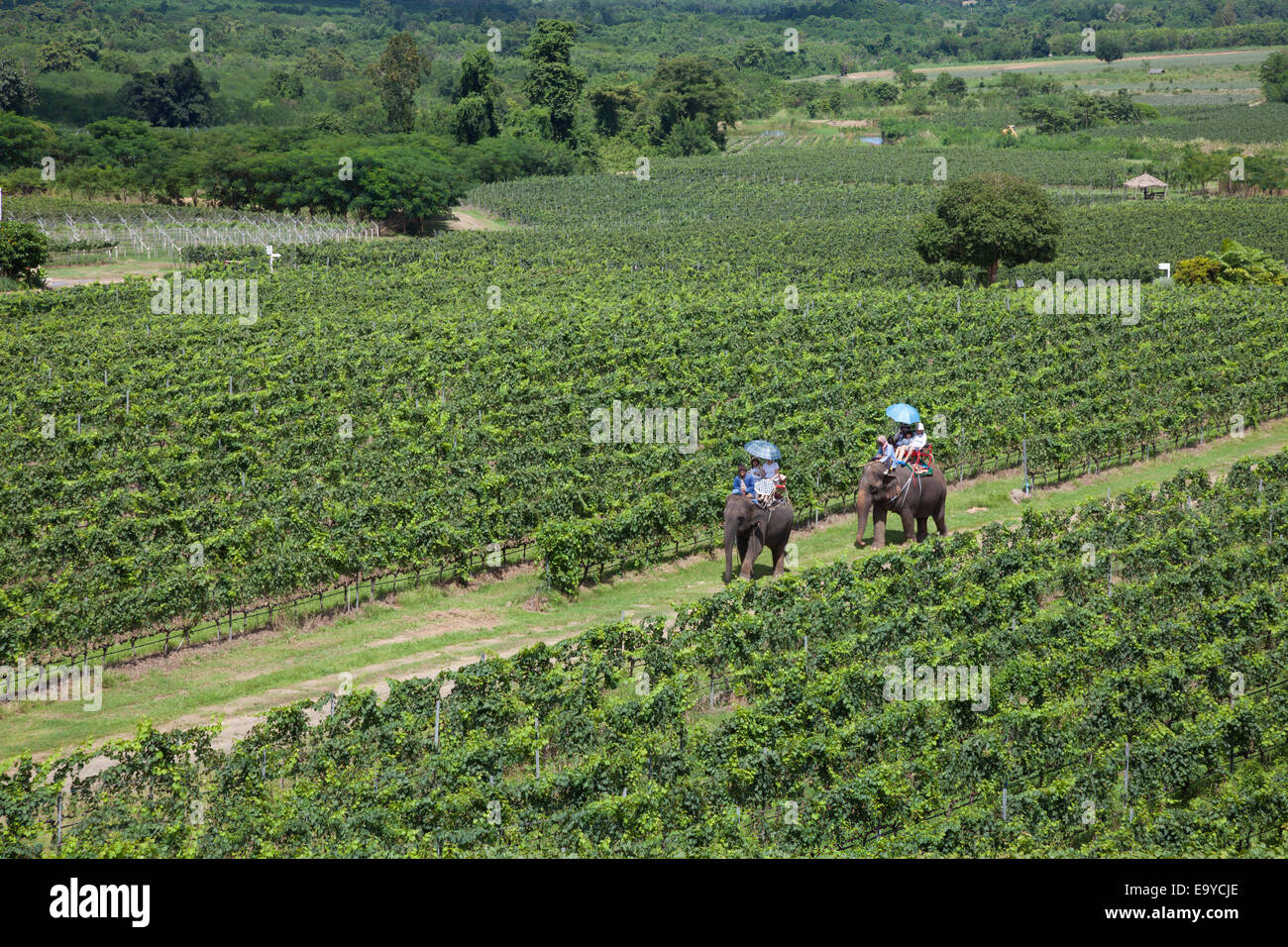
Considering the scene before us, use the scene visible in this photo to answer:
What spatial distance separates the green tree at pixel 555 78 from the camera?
11700 cm

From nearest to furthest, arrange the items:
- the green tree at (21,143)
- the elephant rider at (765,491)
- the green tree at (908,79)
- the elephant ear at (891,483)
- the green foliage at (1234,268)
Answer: the elephant rider at (765,491) < the elephant ear at (891,483) < the green foliage at (1234,268) < the green tree at (21,143) < the green tree at (908,79)

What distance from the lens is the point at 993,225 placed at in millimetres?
55969

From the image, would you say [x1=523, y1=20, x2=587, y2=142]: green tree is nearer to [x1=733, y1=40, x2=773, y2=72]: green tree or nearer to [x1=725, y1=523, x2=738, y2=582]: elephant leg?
[x1=733, y1=40, x2=773, y2=72]: green tree

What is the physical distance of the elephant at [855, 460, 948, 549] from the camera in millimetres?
25656

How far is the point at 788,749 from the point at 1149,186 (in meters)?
83.4

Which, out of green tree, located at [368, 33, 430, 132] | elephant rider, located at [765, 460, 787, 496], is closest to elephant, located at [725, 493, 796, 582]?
elephant rider, located at [765, 460, 787, 496]

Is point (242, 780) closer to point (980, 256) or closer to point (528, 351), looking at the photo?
point (528, 351)

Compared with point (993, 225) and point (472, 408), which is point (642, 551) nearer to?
point (472, 408)

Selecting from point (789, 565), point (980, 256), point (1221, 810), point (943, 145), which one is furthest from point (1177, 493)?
point (943, 145)

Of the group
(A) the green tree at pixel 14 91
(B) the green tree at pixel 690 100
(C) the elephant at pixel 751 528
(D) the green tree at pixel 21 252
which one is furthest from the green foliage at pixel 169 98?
(C) the elephant at pixel 751 528

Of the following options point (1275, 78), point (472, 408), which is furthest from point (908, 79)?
point (472, 408)

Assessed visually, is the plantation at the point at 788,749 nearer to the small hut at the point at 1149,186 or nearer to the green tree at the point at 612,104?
the small hut at the point at 1149,186

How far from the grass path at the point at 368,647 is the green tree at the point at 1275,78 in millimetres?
138000

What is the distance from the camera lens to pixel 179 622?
73.6 feet
